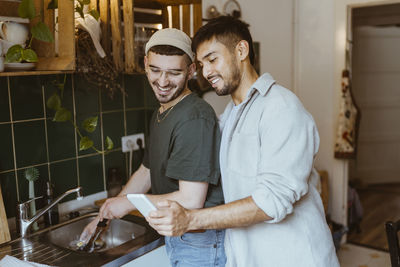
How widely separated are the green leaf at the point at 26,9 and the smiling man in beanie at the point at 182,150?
1.41ft

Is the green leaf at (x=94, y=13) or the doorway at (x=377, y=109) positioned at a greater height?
the green leaf at (x=94, y=13)

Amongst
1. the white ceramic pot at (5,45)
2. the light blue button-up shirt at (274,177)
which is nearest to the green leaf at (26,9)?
the white ceramic pot at (5,45)

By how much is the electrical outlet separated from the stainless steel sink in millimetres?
472

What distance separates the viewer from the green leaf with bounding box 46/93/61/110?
188 cm

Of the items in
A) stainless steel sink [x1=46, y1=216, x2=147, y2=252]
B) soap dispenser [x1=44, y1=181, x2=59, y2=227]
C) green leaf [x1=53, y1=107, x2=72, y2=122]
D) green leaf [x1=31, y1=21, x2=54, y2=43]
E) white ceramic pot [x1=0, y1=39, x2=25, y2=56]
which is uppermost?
green leaf [x1=31, y1=21, x2=54, y2=43]

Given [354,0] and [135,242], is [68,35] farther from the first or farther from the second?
[354,0]

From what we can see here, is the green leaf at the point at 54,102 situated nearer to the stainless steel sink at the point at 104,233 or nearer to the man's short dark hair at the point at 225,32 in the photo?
the stainless steel sink at the point at 104,233

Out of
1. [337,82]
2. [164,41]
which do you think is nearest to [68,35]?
[164,41]

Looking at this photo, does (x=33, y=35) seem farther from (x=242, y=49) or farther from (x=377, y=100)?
(x=377, y=100)

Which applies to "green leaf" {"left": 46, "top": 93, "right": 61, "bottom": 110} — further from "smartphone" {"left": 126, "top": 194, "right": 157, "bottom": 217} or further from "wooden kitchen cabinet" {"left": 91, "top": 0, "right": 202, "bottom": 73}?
"smartphone" {"left": 126, "top": 194, "right": 157, "bottom": 217}

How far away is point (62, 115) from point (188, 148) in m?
0.72

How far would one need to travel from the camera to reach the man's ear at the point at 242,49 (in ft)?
4.55

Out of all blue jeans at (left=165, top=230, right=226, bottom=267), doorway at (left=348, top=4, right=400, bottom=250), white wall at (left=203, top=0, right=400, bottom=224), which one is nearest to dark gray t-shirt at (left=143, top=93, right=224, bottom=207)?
blue jeans at (left=165, top=230, right=226, bottom=267)

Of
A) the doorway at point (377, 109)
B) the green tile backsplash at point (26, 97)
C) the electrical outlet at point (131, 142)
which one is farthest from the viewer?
the doorway at point (377, 109)
